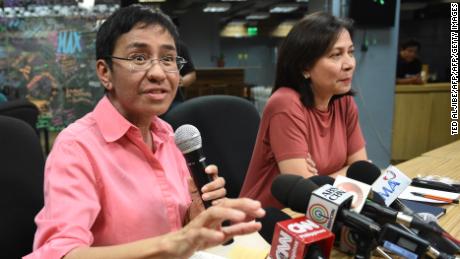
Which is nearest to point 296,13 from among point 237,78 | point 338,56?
point 237,78

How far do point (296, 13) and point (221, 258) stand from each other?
1123 centimetres

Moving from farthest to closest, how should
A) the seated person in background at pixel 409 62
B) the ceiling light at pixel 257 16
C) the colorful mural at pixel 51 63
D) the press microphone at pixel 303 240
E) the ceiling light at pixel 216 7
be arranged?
the ceiling light at pixel 257 16 → the ceiling light at pixel 216 7 → the seated person in background at pixel 409 62 → the colorful mural at pixel 51 63 → the press microphone at pixel 303 240

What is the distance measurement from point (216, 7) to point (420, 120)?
22.7 ft

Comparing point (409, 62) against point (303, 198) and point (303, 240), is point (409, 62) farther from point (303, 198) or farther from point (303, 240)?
point (303, 240)

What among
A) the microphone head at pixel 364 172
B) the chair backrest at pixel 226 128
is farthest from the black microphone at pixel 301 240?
the chair backrest at pixel 226 128

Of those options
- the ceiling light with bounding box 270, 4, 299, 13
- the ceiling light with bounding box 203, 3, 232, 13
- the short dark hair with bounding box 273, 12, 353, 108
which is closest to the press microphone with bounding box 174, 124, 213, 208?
the short dark hair with bounding box 273, 12, 353, 108

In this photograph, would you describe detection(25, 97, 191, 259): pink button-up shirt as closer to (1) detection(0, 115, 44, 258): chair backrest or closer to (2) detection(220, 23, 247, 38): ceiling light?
(1) detection(0, 115, 44, 258): chair backrest

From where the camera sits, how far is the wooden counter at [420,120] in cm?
526

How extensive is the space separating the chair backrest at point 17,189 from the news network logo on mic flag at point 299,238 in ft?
2.26

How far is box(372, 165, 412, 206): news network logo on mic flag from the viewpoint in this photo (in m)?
1.11

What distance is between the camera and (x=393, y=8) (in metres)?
4.63

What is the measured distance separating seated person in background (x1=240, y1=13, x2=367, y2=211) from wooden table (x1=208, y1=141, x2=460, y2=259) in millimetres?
445

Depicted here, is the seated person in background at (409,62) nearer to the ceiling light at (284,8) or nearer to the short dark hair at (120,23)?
the ceiling light at (284,8)

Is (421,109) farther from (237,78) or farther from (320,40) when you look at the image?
(320,40)
